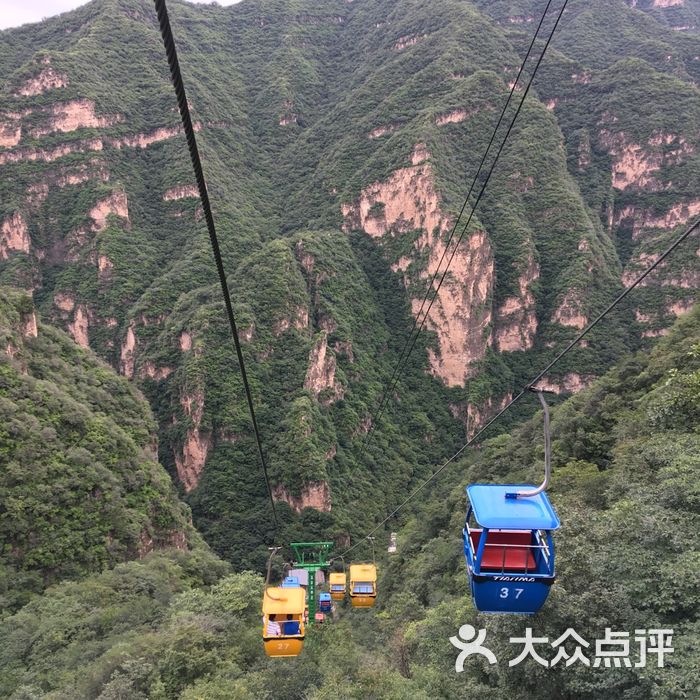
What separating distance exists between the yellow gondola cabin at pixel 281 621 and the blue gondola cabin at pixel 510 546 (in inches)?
226

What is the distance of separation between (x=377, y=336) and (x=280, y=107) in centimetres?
7881

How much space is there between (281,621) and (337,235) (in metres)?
69.9

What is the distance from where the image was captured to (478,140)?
85.8 meters

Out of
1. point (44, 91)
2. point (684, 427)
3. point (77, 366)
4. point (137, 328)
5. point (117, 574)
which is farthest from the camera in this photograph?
point (44, 91)

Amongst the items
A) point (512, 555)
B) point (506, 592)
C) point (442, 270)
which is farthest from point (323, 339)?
point (506, 592)

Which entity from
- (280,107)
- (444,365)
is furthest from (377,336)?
(280,107)

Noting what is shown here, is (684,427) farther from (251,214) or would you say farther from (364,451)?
(251,214)

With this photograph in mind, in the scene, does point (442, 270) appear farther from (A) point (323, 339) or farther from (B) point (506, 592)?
(B) point (506, 592)

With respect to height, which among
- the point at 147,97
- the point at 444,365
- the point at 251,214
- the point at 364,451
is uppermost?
the point at 147,97

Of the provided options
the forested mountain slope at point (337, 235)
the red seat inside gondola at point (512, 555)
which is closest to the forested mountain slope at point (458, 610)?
the red seat inside gondola at point (512, 555)

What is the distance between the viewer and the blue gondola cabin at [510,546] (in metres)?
6.14

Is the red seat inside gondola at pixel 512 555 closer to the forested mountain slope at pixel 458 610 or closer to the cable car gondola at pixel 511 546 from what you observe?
the cable car gondola at pixel 511 546

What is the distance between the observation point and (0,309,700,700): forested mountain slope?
341 inches

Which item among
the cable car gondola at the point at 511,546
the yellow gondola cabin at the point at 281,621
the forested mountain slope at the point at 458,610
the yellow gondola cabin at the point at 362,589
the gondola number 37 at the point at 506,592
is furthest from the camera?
the yellow gondola cabin at the point at 362,589
